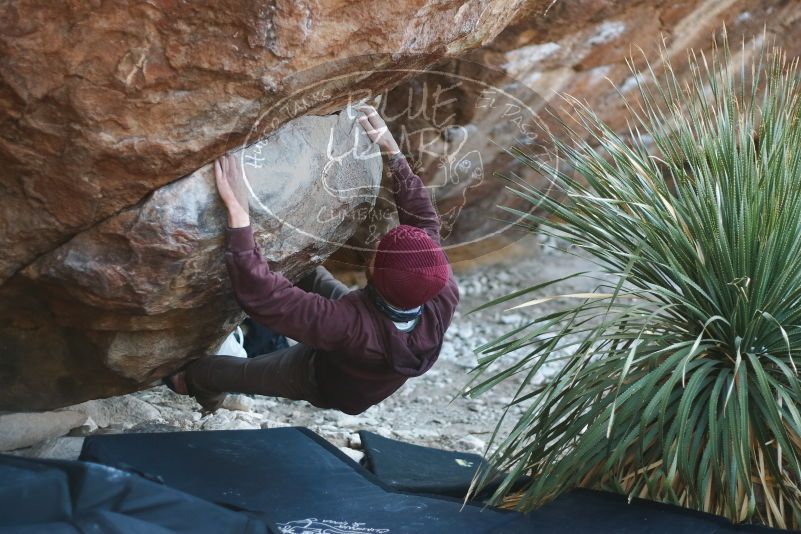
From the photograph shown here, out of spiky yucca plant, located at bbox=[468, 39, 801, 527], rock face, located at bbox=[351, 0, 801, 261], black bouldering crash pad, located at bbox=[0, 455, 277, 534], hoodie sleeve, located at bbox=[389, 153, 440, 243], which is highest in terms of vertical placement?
rock face, located at bbox=[351, 0, 801, 261]

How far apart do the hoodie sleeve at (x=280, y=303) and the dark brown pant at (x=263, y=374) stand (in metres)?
0.45

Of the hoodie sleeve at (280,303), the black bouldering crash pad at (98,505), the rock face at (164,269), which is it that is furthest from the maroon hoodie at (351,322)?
the black bouldering crash pad at (98,505)

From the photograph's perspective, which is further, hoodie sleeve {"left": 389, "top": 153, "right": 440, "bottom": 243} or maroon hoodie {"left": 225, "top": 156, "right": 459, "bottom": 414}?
hoodie sleeve {"left": 389, "top": 153, "right": 440, "bottom": 243}

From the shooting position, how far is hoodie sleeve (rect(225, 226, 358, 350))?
9.23ft

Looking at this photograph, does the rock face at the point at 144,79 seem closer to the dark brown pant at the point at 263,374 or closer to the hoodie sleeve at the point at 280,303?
the hoodie sleeve at the point at 280,303

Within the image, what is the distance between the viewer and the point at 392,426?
4684 mm

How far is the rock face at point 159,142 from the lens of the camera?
2.51 m

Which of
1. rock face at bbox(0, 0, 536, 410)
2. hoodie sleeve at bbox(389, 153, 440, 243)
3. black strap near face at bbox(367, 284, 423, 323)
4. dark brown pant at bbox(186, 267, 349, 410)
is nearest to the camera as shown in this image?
rock face at bbox(0, 0, 536, 410)

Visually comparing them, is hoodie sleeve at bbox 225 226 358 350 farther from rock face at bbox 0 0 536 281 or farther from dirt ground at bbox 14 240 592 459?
dirt ground at bbox 14 240 592 459

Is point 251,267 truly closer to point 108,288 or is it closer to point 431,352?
point 108,288

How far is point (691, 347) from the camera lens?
2859mm

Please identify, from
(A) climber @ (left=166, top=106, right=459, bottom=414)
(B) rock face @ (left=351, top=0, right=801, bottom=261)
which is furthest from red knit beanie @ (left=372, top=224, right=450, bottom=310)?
(B) rock face @ (left=351, top=0, right=801, bottom=261)

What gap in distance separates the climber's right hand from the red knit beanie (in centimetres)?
47

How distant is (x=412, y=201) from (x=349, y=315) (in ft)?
1.76
